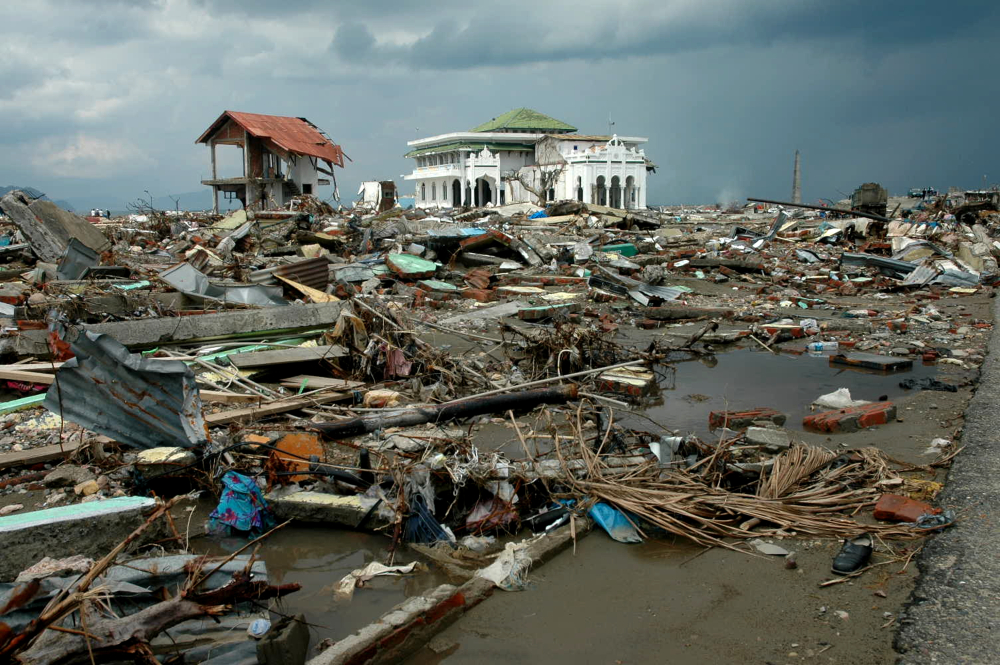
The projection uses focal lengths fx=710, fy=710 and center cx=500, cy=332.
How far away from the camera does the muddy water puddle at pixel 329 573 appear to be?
10.5 ft

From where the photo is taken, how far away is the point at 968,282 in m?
13.2

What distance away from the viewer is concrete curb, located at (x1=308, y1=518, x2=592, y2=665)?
266cm

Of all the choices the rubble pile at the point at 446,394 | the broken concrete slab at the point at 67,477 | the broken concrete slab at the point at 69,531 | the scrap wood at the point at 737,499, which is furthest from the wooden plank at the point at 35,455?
the scrap wood at the point at 737,499

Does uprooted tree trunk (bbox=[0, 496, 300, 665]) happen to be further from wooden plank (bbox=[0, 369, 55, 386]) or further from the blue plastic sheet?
wooden plank (bbox=[0, 369, 55, 386])

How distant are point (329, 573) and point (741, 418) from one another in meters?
3.61

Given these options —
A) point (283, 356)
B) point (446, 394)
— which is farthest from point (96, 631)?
point (283, 356)

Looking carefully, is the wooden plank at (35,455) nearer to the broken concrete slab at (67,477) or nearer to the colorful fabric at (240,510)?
the broken concrete slab at (67,477)

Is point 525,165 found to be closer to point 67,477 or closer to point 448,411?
point 448,411

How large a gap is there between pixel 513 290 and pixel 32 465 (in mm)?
8680

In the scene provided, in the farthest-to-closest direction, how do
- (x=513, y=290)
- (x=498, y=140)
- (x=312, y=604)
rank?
(x=498, y=140) < (x=513, y=290) < (x=312, y=604)

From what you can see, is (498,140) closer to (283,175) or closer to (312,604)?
(283,175)

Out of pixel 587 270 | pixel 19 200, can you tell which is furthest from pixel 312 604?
pixel 19 200

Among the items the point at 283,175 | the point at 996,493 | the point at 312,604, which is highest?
the point at 283,175

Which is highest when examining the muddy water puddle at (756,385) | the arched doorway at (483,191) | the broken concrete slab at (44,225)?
the arched doorway at (483,191)
